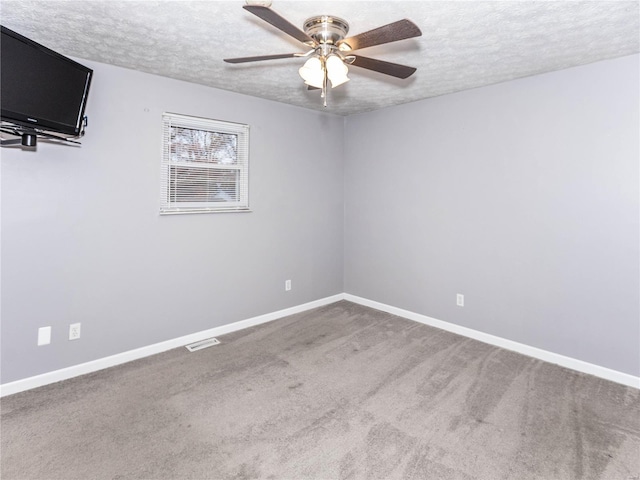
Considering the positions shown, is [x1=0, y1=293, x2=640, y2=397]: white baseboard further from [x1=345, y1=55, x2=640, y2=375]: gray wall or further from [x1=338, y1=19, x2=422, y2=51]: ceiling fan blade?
[x1=338, y1=19, x2=422, y2=51]: ceiling fan blade

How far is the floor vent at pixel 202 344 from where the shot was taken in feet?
10.8

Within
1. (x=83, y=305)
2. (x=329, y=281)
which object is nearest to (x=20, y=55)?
(x=83, y=305)

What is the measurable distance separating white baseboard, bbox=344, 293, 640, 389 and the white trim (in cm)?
125

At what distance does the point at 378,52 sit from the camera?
2566mm

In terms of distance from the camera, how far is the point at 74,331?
2771mm

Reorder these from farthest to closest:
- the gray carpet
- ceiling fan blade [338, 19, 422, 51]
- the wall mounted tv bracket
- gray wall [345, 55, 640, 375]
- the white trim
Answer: gray wall [345, 55, 640, 375]
the white trim
the wall mounted tv bracket
the gray carpet
ceiling fan blade [338, 19, 422, 51]

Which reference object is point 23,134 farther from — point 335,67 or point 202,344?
point 202,344

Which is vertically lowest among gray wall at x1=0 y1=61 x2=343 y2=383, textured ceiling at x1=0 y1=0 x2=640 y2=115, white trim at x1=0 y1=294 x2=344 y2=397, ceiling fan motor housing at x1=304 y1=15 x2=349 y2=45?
white trim at x1=0 y1=294 x2=344 y2=397

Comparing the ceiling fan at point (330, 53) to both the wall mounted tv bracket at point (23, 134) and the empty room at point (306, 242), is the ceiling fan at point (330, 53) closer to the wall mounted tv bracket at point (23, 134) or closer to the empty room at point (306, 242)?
the empty room at point (306, 242)

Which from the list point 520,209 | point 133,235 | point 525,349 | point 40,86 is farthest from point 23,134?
point 525,349

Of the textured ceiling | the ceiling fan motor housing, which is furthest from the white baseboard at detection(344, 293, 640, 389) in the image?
the ceiling fan motor housing

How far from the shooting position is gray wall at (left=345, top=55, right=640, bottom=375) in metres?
2.69

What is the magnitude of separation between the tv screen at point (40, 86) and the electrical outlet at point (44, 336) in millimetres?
1457

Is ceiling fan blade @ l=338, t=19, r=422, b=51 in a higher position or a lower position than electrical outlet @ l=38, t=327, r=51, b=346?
higher
